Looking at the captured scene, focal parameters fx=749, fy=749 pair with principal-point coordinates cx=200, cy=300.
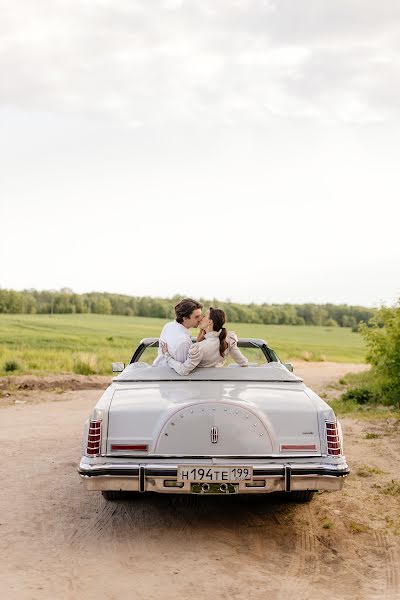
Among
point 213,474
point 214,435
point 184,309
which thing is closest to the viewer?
point 213,474

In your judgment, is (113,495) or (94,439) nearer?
(94,439)

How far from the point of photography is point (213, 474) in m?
5.49

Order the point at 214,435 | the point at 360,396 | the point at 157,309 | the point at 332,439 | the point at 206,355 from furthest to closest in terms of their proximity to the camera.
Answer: the point at 157,309 < the point at 360,396 < the point at 206,355 < the point at 332,439 < the point at 214,435

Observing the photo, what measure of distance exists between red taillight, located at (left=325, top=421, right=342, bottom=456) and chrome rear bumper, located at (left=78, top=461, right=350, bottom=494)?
0.12 meters

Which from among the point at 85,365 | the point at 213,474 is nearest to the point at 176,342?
the point at 213,474

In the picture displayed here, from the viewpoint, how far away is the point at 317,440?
5668mm

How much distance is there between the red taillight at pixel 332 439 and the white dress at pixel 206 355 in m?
1.44

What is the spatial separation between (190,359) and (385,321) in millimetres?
9735

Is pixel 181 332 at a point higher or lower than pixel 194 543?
higher

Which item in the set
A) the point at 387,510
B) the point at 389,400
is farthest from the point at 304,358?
the point at 387,510

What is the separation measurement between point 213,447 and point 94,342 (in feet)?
135

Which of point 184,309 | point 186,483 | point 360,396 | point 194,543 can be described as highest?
point 184,309

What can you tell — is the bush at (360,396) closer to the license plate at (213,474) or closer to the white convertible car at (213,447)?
the white convertible car at (213,447)

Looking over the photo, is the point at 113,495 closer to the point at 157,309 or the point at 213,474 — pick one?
the point at 213,474
